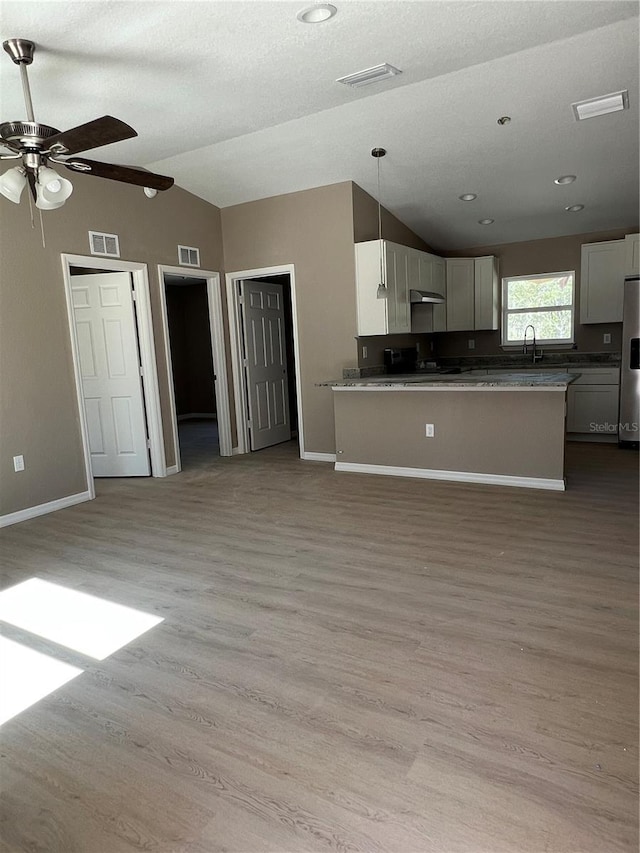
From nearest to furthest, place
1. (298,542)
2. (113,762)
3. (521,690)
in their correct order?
(113,762), (521,690), (298,542)

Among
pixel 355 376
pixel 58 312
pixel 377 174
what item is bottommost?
pixel 355 376

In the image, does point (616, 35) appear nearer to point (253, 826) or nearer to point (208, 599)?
point (208, 599)

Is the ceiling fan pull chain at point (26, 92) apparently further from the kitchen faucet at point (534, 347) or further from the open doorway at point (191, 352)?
the open doorway at point (191, 352)

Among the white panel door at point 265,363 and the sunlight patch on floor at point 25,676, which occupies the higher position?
the white panel door at point 265,363

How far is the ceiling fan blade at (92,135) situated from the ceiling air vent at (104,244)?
7.45 feet

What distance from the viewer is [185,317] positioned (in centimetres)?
984

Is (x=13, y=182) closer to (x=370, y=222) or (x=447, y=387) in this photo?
(x=447, y=387)

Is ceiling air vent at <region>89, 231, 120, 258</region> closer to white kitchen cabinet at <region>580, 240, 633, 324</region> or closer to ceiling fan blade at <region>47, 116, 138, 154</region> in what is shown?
ceiling fan blade at <region>47, 116, 138, 154</region>

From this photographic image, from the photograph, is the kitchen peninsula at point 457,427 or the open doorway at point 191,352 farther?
the open doorway at point 191,352

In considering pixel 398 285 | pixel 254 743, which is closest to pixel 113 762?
pixel 254 743

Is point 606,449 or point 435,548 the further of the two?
point 606,449

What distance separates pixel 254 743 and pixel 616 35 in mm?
4239

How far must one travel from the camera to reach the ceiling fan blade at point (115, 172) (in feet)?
9.30

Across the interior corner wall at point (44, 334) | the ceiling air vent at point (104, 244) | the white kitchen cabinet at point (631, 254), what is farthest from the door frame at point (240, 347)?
the white kitchen cabinet at point (631, 254)
